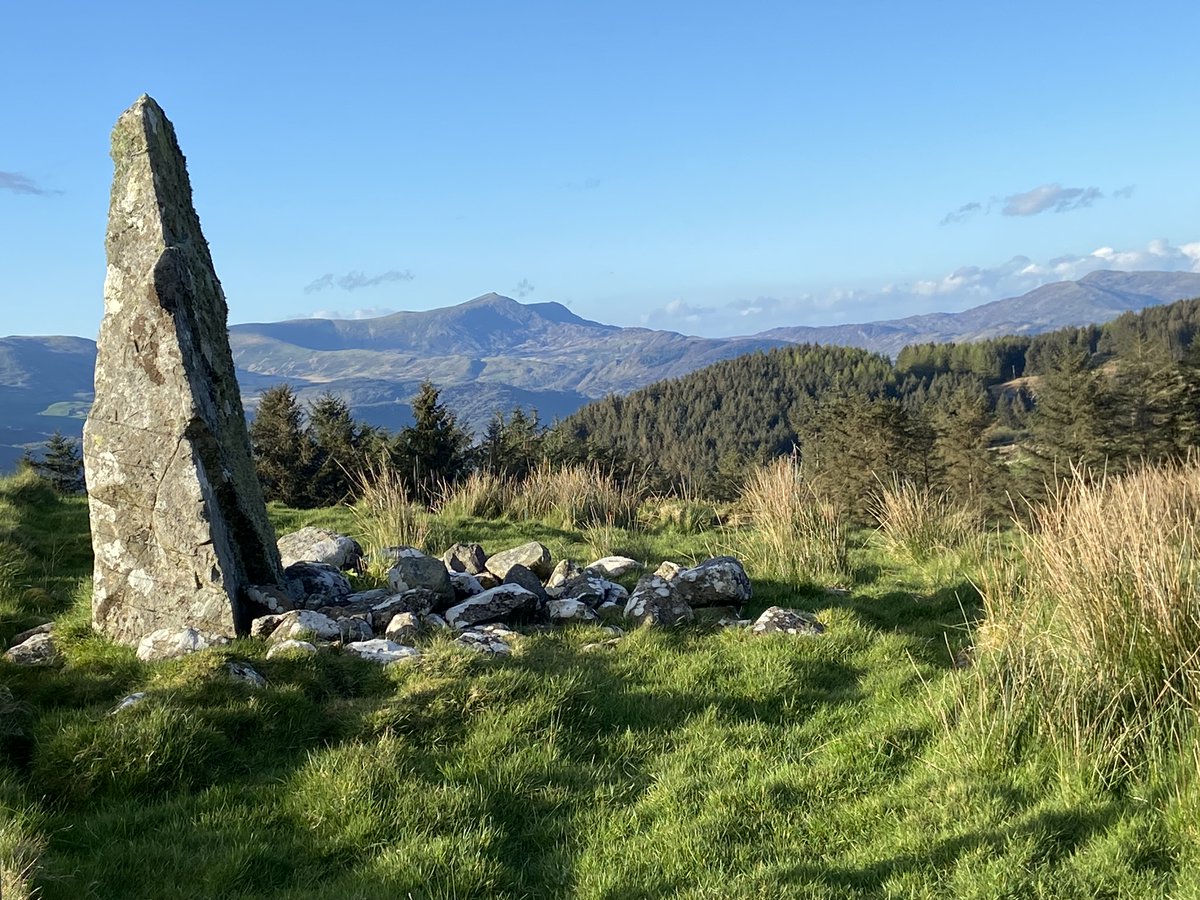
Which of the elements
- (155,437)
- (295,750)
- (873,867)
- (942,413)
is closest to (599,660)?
(295,750)

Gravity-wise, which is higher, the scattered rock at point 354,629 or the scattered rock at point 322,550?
the scattered rock at point 322,550

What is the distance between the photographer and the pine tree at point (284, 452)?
2603 centimetres

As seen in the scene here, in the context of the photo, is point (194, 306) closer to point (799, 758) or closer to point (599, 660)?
point (599, 660)

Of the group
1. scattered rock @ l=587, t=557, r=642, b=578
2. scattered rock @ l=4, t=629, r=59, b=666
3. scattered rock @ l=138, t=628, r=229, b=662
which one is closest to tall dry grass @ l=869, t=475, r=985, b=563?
scattered rock @ l=587, t=557, r=642, b=578

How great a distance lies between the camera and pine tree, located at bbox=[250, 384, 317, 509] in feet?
85.4

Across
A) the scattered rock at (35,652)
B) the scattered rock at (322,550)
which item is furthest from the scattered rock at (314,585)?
the scattered rock at (35,652)

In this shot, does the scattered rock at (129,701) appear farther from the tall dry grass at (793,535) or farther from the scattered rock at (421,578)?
the tall dry grass at (793,535)

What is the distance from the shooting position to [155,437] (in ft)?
23.4

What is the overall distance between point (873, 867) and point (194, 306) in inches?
292

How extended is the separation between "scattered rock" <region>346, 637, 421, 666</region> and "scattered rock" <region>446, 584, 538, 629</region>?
0.95 meters

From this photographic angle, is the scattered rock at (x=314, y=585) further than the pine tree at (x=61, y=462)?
No

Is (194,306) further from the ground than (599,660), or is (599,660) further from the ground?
(194,306)

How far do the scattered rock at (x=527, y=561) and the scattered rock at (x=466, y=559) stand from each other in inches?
6.4

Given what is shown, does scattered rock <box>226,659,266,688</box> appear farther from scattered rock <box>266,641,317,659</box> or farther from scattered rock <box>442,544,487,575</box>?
scattered rock <box>442,544,487,575</box>
